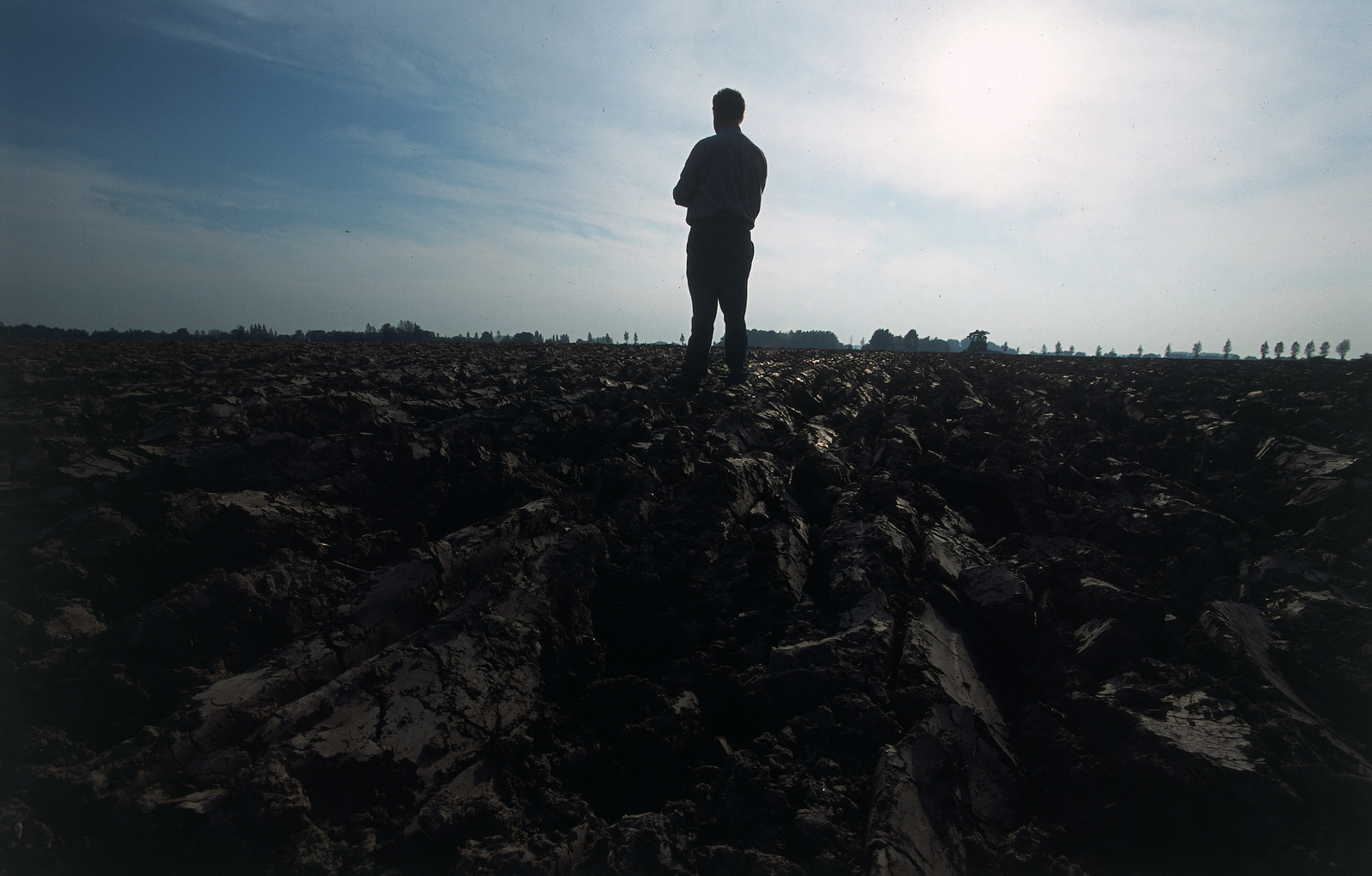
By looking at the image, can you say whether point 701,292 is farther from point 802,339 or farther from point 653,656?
point 802,339

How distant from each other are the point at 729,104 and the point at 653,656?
4993 mm

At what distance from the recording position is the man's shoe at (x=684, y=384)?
531 centimetres

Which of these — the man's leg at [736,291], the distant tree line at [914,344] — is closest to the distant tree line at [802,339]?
the distant tree line at [914,344]

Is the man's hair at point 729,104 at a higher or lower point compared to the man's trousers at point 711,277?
higher

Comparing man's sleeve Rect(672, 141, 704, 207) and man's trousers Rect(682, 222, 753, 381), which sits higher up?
man's sleeve Rect(672, 141, 704, 207)

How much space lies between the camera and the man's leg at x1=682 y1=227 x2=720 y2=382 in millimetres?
5262

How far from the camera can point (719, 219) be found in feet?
17.0

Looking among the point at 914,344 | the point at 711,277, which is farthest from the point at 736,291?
the point at 914,344

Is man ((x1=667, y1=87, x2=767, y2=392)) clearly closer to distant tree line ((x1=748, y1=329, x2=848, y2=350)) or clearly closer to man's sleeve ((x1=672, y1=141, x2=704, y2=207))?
man's sleeve ((x1=672, y1=141, x2=704, y2=207))

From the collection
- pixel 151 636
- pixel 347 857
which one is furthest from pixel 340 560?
→ pixel 347 857

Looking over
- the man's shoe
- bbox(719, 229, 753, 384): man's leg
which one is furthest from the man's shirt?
the man's shoe

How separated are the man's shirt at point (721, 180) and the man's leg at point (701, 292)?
183 millimetres

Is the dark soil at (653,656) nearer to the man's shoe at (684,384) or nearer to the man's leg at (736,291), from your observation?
the man's shoe at (684,384)

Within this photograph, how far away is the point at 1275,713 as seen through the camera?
1.70 metres
